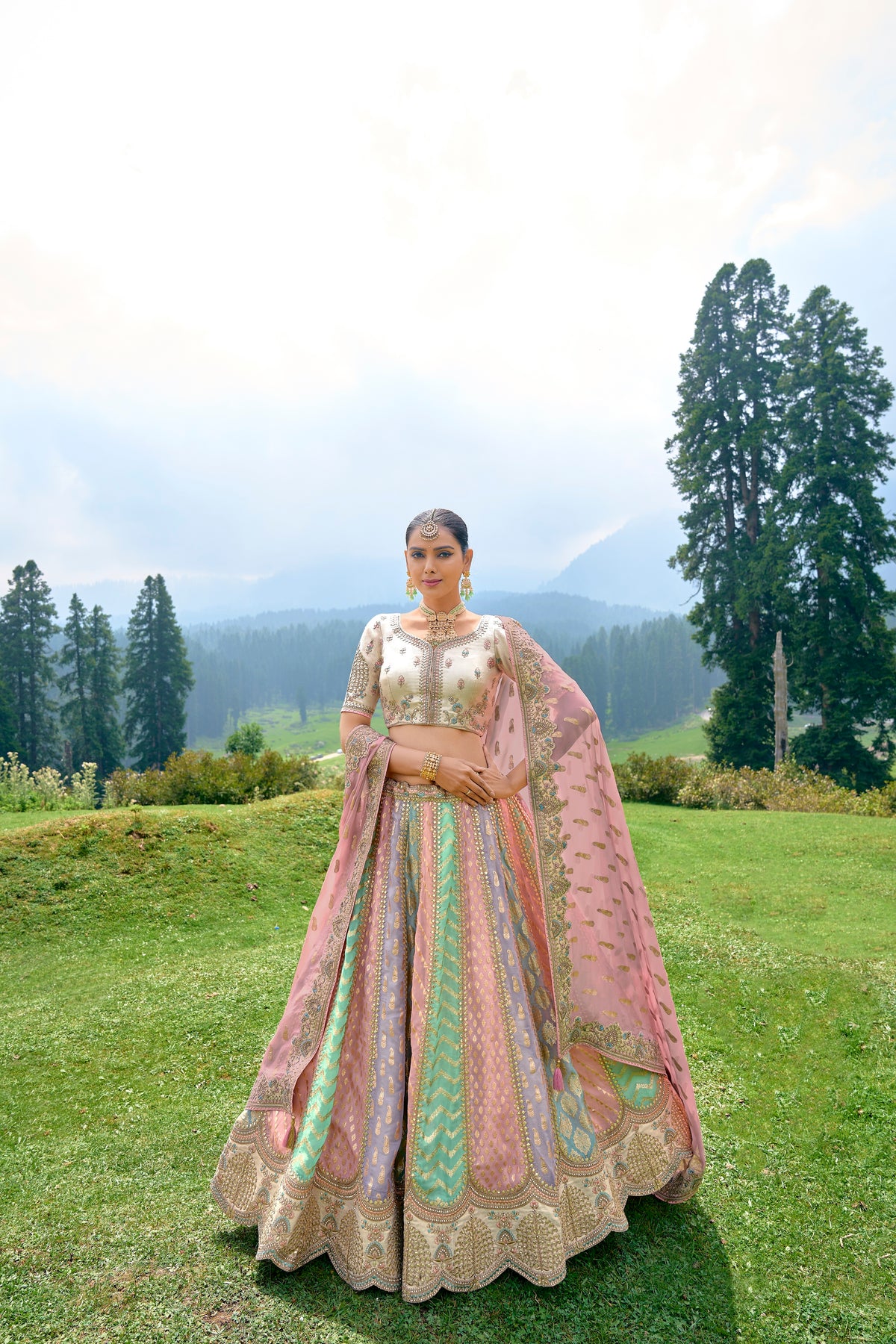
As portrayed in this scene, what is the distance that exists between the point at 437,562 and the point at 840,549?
19.8m

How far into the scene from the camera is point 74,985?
5605mm

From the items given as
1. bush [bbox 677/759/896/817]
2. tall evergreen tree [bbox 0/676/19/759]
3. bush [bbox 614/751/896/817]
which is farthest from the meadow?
tall evergreen tree [bbox 0/676/19/759]

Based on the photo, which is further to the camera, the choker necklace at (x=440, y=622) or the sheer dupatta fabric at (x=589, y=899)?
the choker necklace at (x=440, y=622)

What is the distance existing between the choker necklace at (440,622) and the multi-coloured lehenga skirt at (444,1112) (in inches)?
24.2

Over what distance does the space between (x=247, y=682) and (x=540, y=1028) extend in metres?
114

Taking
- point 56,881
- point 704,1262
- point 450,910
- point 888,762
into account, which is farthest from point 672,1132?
point 888,762

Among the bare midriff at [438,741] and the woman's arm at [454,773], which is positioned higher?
the bare midriff at [438,741]

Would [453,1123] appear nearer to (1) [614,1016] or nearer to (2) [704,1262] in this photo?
(1) [614,1016]

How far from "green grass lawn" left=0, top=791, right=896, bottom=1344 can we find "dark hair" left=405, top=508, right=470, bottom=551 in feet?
9.01

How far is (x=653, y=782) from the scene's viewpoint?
1382cm

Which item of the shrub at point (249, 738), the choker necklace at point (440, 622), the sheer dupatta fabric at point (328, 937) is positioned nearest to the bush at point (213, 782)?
the sheer dupatta fabric at point (328, 937)

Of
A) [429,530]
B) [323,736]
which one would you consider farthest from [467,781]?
[323,736]

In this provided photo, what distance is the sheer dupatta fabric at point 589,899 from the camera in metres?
2.87

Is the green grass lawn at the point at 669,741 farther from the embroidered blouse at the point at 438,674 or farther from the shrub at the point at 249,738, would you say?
the embroidered blouse at the point at 438,674
